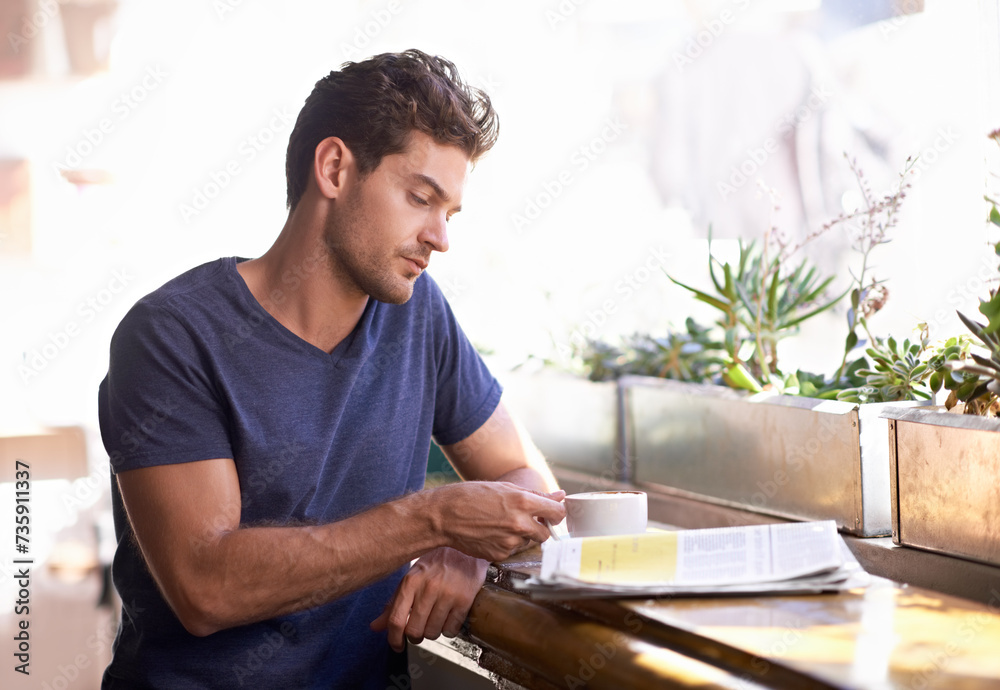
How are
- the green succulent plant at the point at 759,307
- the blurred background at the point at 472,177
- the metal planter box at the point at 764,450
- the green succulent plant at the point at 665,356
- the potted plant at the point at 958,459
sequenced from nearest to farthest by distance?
the potted plant at the point at 958,459
the metal planter box at the point at 764,450
the green succulent plant at the point at 759,307
the green succulent plant at the point at 665,356
the blurred background at the point at 472,177

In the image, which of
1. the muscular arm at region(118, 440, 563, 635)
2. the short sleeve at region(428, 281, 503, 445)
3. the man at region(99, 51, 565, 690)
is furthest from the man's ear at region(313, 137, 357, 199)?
the muscular arm at region(118, 440, 563, 635)

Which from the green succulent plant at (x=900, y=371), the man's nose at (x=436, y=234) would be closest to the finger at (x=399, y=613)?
the man's nose at (x=436, y=234)

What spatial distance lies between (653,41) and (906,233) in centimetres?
120

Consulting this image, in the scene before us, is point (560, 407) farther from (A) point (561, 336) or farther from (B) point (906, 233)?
(B) point (906, 233)

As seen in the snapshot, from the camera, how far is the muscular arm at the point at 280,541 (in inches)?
43.6

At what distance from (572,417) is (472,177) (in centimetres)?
63

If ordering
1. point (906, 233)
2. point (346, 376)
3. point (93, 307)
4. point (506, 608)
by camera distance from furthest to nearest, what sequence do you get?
1. point (93, 307)
2. point (906, 233)
3. point (346, 376)
4. point (506, 608)

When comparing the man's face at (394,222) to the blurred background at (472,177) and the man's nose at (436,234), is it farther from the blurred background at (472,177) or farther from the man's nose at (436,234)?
the blurred background at (472,177)

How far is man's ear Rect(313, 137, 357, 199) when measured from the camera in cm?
143

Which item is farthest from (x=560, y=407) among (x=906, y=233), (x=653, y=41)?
(x=653, y=41)

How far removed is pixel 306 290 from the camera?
4.56 feet

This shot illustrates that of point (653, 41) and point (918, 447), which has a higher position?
point (653, 41)

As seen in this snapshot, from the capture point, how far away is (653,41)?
2754mm

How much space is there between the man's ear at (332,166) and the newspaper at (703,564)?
2.22 ft
